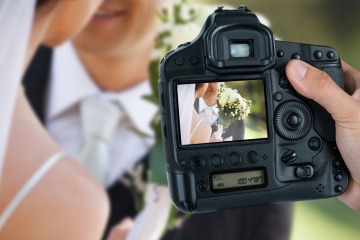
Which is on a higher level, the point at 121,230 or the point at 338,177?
the point at 338,177

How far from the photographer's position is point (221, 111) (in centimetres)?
99

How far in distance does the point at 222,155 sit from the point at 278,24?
34.4 inches

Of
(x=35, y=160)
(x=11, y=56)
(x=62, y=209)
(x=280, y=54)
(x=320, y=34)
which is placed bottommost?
(x=62, y=209)

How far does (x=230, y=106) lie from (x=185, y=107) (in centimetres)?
7

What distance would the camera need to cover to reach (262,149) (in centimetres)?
100

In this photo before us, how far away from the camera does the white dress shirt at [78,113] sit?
5.43ft

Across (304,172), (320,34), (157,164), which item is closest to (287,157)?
(304,172)

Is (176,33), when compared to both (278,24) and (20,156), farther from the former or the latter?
(20,156)

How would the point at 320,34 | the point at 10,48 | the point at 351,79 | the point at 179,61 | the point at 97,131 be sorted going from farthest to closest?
the point at 320,34 < the point at 97,131 < the point at 10,48 < the point at 351,79 < the point at 179,61

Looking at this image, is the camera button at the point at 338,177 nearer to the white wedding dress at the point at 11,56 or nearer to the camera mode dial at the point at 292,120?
the camera mode dial at the point at 292,120

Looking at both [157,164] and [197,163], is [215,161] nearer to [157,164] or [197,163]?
[197,163]

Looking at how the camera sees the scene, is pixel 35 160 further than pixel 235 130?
Yes

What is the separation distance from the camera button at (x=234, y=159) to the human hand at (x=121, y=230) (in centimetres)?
76

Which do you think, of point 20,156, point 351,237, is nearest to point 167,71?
point 20,156
